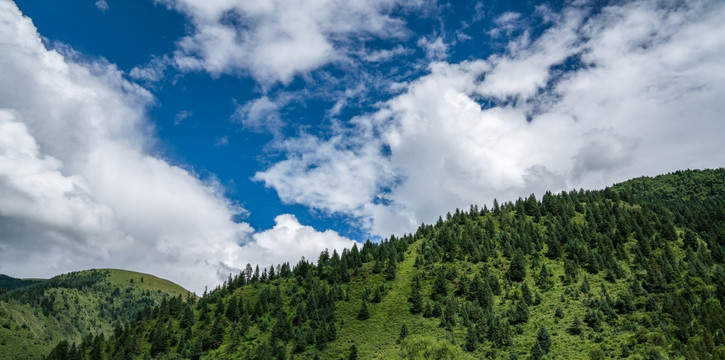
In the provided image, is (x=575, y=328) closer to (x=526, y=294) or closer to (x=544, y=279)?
(x=526, y=294)

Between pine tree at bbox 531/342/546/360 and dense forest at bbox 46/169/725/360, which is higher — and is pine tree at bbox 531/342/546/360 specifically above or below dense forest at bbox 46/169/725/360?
below

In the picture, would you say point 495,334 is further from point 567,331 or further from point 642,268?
point 642,268

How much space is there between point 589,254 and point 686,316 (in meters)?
53.7

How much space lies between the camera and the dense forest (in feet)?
385

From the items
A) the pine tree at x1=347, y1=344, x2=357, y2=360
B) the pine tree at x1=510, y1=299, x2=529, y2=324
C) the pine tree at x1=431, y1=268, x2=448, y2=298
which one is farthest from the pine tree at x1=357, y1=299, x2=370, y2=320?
the pine tree at x1=510, y1=299, x2=529, y2=324

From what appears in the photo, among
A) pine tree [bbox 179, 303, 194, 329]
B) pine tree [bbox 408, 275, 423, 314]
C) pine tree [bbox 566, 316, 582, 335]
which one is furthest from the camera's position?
pine tree [bbox 179, 303, 194, 329]

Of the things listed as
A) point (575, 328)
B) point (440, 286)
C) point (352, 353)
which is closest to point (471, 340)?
point (575, 328)

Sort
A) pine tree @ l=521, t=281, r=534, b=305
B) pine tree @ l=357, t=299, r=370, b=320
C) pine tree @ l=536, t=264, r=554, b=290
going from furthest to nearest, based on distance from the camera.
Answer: pine tree @ l=357, t=299, r=370, b=320 < pine tree @ l=536, t=264, r=554, b=290 < pine tree @ l=521, t=281, r=534, b=305

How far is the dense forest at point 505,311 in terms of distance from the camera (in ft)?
385

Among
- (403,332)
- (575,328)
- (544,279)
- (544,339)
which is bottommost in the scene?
(544,339)

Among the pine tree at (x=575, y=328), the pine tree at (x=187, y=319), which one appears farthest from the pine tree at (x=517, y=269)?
the pine tree at (x=187, y=319)

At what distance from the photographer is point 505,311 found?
147 metres

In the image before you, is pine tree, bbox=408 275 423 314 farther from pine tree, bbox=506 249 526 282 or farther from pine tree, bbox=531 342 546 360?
pine tree, bbox=531 342 546 360

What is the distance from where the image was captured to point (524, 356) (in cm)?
11700
